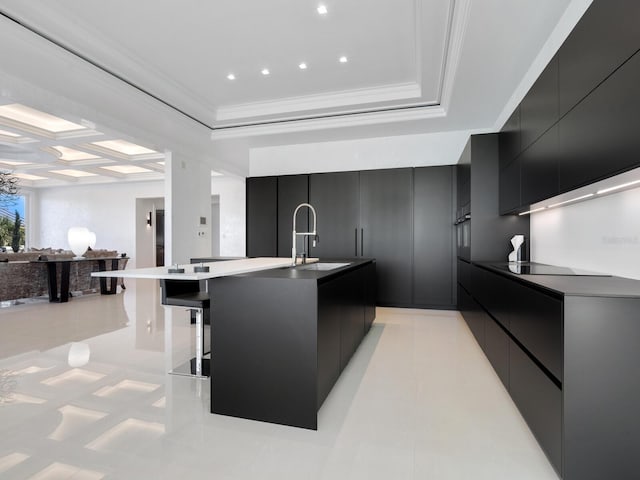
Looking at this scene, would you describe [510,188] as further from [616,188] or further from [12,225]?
[12,225]

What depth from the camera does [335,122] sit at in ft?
18.1

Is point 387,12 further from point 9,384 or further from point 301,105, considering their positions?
point 9,384

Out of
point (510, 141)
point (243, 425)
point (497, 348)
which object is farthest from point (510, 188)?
point (243, 425)

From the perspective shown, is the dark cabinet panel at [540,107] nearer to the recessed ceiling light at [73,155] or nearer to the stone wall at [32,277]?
the stone wall at [32,277]

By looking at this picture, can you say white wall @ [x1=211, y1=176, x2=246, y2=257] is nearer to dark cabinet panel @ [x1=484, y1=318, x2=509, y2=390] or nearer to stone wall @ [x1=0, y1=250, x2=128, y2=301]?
stone wall @ [x1=0, y1=250, x2=128, y2=301]

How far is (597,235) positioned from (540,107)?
1037 millimetres

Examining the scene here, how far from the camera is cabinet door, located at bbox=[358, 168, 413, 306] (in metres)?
5.55

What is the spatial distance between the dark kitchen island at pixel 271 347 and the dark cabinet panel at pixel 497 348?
1278 mm

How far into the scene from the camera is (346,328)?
2814 millimetres

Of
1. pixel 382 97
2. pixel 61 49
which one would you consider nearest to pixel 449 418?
pixel 382 97

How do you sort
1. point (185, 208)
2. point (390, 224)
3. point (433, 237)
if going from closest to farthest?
point (433, 237) → point (390, 224) → point (185, 208)

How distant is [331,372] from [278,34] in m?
3.32

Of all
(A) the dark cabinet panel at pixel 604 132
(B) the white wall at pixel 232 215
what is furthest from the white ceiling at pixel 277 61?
(B) the white wall at pixel 232 215

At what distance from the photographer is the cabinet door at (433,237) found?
5.38m
